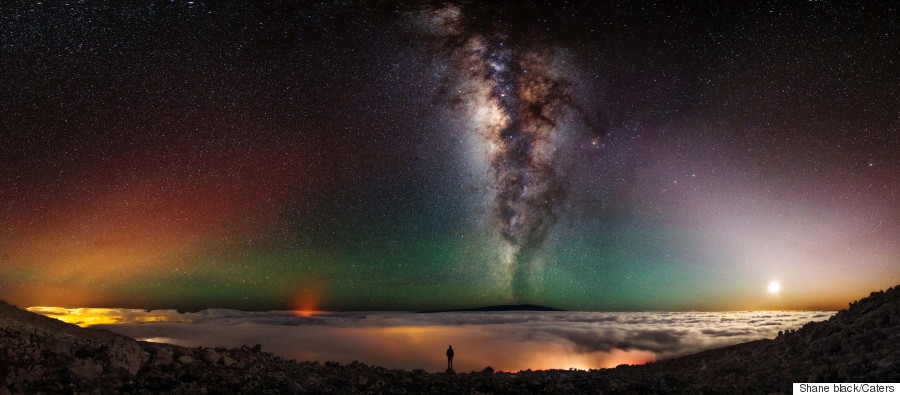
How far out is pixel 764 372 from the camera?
1705cm

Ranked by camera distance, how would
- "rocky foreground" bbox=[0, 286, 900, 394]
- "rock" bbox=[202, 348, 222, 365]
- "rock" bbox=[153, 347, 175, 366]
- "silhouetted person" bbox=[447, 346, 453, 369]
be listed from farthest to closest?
"silhouetted person" bbox=[447, 346, 453, 369] < "rock" bbox=[202, 348, 222, 365] < "rock" bbox=[153, 347, 175, 366] < "rocky foreground" bbox=[0, 286, 900, 394]

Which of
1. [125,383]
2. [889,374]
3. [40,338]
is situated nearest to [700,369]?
[889,374]

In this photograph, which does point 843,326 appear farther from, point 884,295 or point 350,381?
point 350,381

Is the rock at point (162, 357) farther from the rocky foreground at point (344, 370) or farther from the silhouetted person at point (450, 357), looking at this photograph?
the silhouetted person at point (450, 357)

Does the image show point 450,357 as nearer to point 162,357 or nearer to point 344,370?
point 344,370

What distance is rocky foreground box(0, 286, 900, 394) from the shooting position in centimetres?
1259

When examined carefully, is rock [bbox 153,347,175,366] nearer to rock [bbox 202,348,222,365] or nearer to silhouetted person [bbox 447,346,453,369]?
rock [bbox 202,348,222,365]

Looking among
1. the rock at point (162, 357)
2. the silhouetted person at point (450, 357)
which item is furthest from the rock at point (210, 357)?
the silhouetted person at point (450, 357)

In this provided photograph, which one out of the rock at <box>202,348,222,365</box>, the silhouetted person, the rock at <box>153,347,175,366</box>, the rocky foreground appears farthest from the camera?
the silhouetted person

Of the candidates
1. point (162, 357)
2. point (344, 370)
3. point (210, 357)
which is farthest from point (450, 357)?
point (162, 357)

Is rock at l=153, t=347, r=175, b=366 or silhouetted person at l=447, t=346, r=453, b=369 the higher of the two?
rock at l=153, t=347, r=175, b=366

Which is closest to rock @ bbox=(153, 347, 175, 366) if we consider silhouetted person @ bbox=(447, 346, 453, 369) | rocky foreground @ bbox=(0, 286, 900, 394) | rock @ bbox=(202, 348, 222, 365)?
rocky foreground @ bbox=(0, 286, 900, 394)

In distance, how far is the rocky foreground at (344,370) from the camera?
12.6 metres

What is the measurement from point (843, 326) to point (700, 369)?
4651 mm
